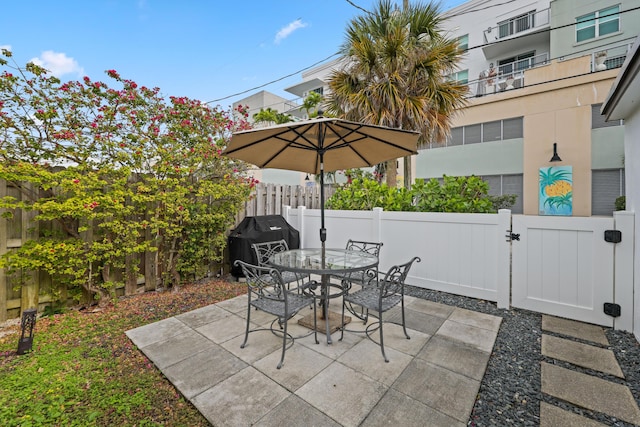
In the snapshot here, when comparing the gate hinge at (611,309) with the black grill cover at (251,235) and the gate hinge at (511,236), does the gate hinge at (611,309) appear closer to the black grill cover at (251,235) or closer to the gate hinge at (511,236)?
the gate hinge at (511,236)

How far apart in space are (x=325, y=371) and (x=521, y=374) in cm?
166

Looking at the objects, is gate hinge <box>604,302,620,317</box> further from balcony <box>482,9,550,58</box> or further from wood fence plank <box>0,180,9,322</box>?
balcony <box>482,9,550,58</box>

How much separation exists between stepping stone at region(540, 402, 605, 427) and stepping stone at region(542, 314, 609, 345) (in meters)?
1.47

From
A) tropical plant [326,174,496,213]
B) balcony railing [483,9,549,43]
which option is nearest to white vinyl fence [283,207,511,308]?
tropical plant [326,174,496,213]

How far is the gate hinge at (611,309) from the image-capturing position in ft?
10.1

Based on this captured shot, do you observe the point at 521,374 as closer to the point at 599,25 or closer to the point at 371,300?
the point at 371,300

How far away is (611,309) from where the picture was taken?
3.11m

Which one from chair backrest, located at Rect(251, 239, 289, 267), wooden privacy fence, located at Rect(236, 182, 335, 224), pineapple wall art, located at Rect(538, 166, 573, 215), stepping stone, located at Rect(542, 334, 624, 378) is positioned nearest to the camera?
stepping stone, located at Rect(542, 334, 624, 378)

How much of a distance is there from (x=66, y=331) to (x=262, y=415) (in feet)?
9.20

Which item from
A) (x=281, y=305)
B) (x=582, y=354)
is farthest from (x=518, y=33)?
(x=281, y=305)

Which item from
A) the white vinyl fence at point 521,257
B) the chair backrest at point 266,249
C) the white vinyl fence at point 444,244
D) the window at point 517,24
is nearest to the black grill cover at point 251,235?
the chair backrest at point 266,249

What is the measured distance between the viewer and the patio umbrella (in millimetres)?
2775

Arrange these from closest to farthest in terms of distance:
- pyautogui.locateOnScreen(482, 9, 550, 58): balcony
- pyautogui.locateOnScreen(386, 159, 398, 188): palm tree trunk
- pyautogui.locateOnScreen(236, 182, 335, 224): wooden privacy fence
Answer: pyautogui.locateOnScreen(236, 182, 335, 224): wooden privacy fence
pyautogui.locateOnScreen(386, 159, 398, 188): palm tree trunk
pyautogui.locateOnScreen(482, 9, 550, 58): balcony

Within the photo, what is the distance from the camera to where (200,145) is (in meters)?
4.65
